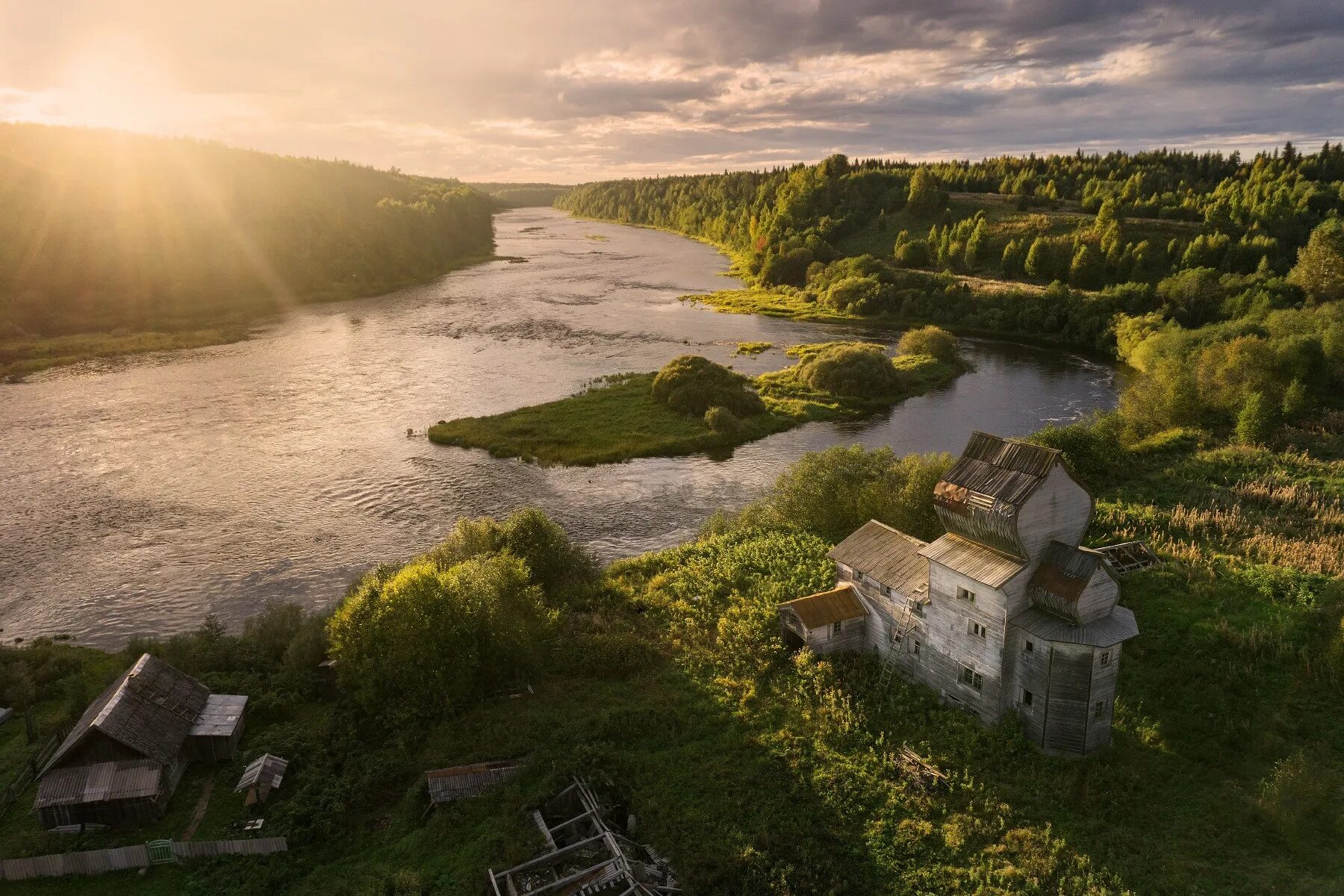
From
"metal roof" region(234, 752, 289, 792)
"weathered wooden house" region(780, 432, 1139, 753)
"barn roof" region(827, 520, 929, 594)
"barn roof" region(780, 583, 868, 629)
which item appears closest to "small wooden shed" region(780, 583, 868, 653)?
"barn roof" region(780, 583, 868, 629)

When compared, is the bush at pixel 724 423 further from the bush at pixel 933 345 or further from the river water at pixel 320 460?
the bush at pixel 933 345

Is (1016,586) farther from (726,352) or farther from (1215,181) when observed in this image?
(1215,181)

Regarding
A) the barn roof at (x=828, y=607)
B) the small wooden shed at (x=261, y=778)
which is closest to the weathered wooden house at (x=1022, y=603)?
the barn roof at (x=828, y=607)

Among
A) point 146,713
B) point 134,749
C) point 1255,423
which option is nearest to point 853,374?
point 1255,423

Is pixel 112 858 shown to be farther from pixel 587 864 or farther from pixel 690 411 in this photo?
pixel 690 411

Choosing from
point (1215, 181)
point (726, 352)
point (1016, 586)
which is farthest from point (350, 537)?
point (1215, 181)

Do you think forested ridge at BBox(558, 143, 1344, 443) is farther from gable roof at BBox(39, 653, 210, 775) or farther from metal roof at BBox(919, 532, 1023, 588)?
gable roof at BBox(39, 653, 210, 775)
